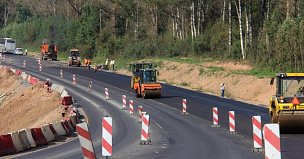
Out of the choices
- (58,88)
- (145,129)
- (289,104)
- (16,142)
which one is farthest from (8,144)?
(58,88)

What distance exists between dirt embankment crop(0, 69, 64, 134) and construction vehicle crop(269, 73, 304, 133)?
47.0ft

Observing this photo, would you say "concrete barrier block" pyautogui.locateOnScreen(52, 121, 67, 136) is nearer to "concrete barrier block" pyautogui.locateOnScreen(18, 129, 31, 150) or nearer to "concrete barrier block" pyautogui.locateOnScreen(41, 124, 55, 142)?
"concrete barrier block" pyautogui.locateOnScreen(41, 124, 55, 142)

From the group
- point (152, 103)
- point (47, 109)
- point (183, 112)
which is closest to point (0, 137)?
point (183, 112)

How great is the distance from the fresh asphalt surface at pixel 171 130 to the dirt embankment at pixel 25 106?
2370mm

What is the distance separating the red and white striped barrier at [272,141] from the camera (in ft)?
38.7

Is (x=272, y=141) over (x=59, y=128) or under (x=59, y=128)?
over

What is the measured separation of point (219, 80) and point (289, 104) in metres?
30.8

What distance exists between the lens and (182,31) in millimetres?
78938

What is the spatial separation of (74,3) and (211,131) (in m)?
105

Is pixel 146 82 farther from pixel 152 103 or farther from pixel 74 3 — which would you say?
pixel 74 3

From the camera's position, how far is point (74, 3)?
124438 mm

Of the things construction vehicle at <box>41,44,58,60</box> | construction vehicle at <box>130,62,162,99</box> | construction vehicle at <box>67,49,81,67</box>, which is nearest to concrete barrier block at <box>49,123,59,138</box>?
construction vehicle at <box>130,62,162,99</box>

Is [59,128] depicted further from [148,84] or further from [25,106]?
[25,106]

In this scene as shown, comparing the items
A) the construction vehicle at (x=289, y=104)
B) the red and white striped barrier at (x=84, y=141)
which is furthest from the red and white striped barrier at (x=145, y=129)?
the red and white striped barrier at (x=84, y=141)
